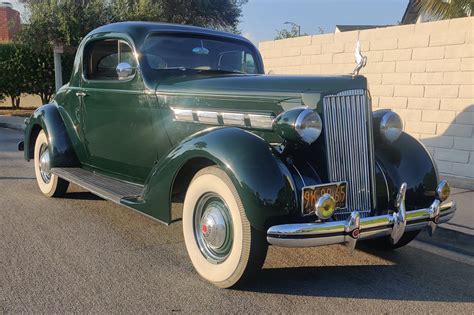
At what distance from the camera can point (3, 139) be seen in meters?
11.1

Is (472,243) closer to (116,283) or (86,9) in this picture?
(116,283)

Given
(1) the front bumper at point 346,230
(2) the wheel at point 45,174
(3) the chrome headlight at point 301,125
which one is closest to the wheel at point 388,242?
(1) the front bumper at point 346,230

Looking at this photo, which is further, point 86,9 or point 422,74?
point 86,9

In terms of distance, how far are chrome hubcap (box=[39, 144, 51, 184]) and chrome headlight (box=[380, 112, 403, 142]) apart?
12.5ft

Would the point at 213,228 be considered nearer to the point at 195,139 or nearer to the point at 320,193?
the point at 195,139

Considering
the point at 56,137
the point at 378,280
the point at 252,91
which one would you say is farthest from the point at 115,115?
the point at 378,280

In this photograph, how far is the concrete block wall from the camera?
618 centimetres

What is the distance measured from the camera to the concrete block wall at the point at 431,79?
243 inches

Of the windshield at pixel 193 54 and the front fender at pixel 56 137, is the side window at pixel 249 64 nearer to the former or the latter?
the windshield at pixel 193 54

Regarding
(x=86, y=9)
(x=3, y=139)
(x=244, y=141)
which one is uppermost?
(x=86, y=9)

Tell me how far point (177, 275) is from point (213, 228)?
49cm

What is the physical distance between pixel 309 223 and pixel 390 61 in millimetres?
4907

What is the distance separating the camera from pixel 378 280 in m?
3.47

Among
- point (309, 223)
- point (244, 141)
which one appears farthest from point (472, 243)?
point (244, 141)
